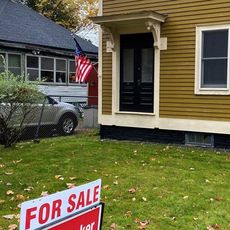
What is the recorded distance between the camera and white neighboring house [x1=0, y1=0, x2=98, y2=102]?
20.7m

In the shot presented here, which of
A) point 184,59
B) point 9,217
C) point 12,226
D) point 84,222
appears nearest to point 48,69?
point 184,59

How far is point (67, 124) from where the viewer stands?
48.5 ft

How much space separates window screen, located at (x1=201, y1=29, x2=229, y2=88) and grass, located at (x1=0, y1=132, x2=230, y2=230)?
168 cm

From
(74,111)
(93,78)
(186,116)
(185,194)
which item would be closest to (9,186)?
(185,194)

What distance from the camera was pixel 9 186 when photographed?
6.98 m

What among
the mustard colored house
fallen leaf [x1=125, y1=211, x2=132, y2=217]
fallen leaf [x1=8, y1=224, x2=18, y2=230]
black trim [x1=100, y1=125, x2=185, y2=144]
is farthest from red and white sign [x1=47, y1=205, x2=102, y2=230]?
black trim [x1=100, y1=125, x2=185, y2=144]

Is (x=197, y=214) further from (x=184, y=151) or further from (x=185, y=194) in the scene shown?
(x=184, y=151)

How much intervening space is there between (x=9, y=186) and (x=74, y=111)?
8249mm

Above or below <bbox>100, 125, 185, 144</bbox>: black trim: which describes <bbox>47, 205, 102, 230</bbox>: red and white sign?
above

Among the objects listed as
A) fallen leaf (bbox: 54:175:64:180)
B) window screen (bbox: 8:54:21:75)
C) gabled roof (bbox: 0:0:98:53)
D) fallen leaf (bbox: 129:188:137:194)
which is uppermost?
gabled roof (bbox: 0:0:98:53)

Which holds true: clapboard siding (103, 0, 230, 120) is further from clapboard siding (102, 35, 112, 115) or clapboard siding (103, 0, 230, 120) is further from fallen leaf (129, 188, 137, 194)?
fallen leaf (129, 188, 137, 194)

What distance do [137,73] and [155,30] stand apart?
1.48 meters

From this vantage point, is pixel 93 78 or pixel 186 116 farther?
pixel 93 78

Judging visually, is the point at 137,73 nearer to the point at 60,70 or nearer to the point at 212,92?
the point at 212,92
